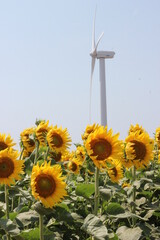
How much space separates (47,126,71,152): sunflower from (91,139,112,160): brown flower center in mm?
1092

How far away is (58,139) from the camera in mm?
5715

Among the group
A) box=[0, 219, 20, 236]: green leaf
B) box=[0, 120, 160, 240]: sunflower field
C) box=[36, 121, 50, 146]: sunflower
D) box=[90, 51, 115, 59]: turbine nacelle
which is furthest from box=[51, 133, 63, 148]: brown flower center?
box=[90, 51, 115, 59]: turbine nacelle

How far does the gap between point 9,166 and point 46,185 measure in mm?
598

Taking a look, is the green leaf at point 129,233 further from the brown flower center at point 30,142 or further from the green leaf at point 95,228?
the brown flower center at point 30,142

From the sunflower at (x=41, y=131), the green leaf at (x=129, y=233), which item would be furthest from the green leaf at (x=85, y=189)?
the sunflower at (x=41, y=131)

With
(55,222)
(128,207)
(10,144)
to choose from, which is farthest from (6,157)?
(128,207)

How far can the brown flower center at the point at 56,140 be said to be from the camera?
222 inches

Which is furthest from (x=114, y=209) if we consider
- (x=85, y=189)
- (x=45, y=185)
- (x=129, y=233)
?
(x=45, y=185)

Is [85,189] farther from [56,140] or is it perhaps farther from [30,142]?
[30,142]

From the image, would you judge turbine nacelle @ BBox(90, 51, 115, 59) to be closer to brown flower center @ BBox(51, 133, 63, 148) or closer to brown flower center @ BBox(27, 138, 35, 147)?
brown flower center @ BBox(27, 138, 35, 147)

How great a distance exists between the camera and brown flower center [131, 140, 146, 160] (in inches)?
224

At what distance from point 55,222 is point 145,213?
1.59 meters

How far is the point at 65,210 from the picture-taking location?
464 cm

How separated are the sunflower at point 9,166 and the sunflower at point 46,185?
484 mm
